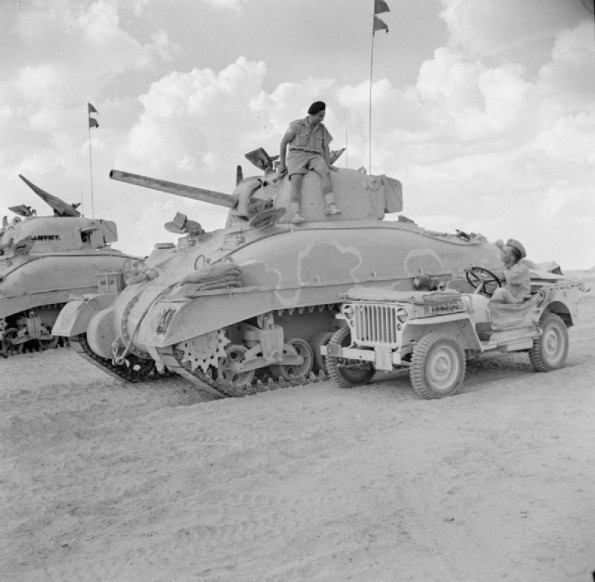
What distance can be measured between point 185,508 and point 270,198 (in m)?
6.90

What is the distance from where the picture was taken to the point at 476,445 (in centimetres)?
647

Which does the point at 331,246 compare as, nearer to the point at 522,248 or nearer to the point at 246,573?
the point at 522,248

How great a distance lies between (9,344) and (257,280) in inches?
342

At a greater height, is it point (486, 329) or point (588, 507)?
point (486, 329)

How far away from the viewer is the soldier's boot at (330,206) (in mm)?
11242

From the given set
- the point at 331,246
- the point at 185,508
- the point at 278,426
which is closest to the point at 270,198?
the point at 331,246

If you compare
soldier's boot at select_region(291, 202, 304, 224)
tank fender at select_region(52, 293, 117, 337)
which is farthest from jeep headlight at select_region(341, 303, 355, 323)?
tank fender at select_region(52, 293, 117, 337)

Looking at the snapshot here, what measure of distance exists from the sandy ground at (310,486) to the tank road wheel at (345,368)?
0.21m

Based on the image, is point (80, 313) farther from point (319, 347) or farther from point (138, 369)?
point (319, 347)

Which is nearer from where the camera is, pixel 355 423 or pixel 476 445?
pixel 476 445

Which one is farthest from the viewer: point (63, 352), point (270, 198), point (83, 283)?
point (83, 283)

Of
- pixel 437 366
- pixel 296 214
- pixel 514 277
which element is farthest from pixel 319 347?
pixel 514 277

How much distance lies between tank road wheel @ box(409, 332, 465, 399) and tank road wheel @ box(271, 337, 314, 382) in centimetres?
204

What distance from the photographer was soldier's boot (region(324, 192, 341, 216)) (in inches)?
443
